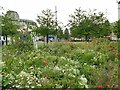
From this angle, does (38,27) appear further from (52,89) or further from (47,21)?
(52,89)

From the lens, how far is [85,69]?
7.12 meters

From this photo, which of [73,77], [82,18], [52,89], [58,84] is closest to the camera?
[52,89]

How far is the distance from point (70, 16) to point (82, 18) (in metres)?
1.66

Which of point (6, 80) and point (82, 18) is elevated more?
point (82, 18)

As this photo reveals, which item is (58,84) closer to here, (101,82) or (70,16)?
(101,82)

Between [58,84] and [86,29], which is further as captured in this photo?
[86,29]

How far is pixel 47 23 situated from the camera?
1069 inches

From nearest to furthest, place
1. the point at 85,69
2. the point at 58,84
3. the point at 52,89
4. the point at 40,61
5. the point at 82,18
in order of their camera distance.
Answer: the point at 52,89, the point at 58,84, the point at 85,69, the point at 40,61, the point at 82,18

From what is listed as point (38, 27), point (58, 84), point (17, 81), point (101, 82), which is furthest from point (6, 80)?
point (38, 27)

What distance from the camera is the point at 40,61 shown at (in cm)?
796

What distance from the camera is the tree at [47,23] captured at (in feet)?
87.2

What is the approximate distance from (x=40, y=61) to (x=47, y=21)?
768 inches

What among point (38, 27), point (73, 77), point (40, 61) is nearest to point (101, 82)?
point (73, 77)

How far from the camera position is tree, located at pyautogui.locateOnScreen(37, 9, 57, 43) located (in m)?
26.6
